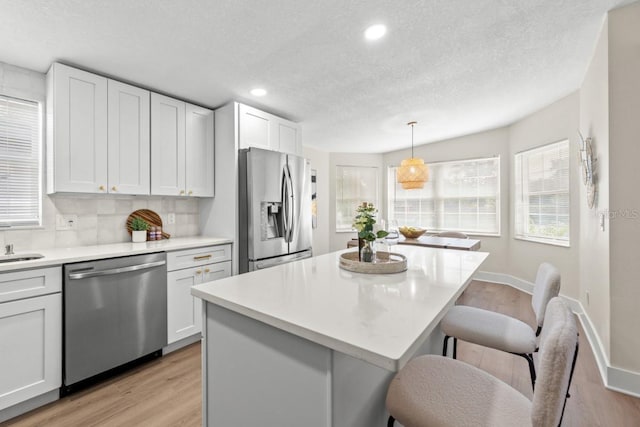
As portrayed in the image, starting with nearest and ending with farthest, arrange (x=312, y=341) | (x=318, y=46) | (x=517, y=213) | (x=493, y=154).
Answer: (x=312, y=341) → (x=318, y=46) → (x=517, y=213) → (x=493, y=154)

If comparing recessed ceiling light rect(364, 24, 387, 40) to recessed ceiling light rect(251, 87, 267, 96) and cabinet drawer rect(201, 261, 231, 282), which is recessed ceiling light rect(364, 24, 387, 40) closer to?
recessed ceiling light rect(251, 87, 267, 96)

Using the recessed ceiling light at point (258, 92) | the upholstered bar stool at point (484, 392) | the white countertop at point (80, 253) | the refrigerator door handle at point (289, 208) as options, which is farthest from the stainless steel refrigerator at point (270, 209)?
the upholstered bar stool at point (484, 392)

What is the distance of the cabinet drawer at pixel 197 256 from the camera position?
98.4 inches

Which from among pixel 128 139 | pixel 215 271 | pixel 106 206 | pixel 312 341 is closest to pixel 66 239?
pixel 106 206

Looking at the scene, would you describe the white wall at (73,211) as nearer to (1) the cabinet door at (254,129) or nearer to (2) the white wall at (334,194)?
(1) the cabinet door at (254,129)

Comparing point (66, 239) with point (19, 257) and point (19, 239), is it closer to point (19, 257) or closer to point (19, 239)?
point (19, 239)

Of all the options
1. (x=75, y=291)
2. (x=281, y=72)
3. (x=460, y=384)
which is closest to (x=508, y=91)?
(x=281, y=72)

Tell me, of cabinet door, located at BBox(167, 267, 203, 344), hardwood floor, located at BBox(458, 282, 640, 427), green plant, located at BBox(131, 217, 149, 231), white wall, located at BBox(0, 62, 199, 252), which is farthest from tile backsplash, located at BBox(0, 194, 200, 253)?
hardwood floor, located at BBox(458, 282, 640, 427)

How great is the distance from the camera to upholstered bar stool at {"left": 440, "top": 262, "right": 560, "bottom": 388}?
140 centimetres

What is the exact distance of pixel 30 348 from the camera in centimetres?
178

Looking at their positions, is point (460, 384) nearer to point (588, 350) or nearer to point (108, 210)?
point (588, 350)

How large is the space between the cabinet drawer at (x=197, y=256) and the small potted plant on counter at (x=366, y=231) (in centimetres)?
172

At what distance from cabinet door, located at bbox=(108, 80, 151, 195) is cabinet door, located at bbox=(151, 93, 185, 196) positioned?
2.4 inches

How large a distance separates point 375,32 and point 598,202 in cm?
227
